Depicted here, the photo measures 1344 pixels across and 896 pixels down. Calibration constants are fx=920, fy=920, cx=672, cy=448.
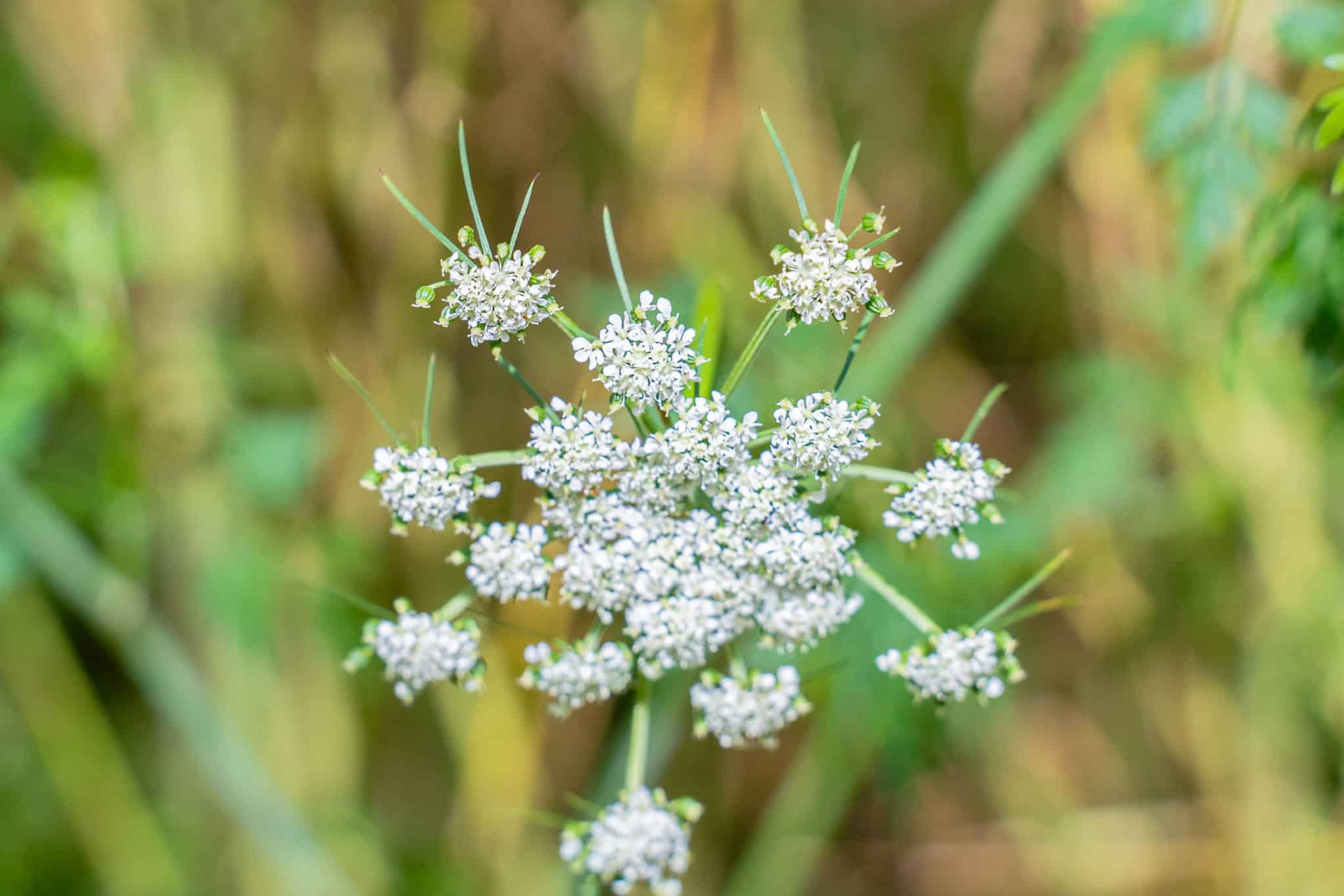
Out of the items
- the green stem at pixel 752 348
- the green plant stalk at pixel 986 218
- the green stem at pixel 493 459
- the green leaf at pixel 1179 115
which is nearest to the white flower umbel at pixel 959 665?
the green stem at pixel 752 348

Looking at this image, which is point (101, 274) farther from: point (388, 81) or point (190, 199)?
point (388, 81)

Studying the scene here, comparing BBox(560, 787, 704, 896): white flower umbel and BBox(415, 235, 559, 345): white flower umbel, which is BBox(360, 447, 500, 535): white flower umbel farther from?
BBox(560, 787, 704, 896): white flower umbel

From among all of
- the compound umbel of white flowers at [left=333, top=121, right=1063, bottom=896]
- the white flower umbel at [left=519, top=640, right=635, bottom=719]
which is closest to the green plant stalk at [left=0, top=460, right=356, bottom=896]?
the compound umbel of white flowers at [left=333, top=121, right=1063, bottom=896]

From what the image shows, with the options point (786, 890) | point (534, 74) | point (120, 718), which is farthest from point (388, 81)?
point (786, 890)

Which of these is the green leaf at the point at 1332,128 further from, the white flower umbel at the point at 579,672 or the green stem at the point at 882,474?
the white flower umbel at the point at 579,672

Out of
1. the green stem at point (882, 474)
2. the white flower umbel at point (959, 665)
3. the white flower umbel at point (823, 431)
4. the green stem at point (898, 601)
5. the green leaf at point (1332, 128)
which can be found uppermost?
the green leaf at point (1332, 128)

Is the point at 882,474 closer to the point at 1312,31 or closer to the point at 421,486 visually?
the point at 421,486

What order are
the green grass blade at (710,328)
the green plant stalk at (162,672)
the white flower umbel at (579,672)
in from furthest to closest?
the green plant stalk at (162,672) < the green grass blade at (710,328) < the white flower umbel at (579,672)
